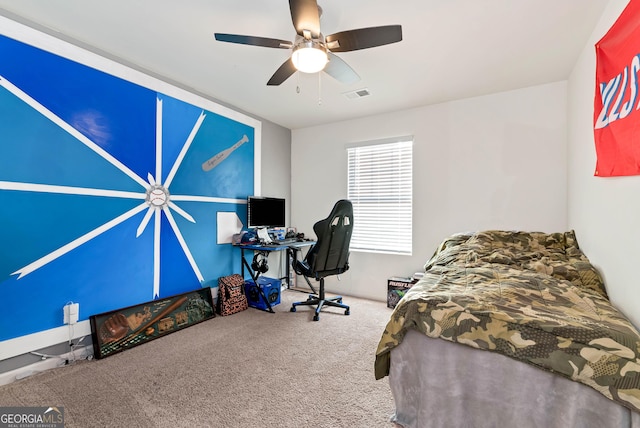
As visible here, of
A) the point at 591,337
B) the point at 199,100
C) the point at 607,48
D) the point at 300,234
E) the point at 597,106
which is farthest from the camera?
the point at 300,234

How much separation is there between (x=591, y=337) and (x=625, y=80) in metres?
1.34

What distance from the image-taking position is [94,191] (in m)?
2.37

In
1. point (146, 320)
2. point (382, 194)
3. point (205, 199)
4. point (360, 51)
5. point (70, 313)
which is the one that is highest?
point (360, 51)

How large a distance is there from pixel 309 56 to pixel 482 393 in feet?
6.68

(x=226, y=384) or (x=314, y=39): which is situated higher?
(x=314, y=39)

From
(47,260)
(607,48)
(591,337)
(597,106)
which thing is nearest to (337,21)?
(607,48)

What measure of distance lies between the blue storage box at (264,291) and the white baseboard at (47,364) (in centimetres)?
158

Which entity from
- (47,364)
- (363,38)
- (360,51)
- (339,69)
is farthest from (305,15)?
(47,364)

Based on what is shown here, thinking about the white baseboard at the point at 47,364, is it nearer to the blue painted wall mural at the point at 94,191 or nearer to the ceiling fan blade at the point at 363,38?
the blue painted wall mural at the point at 94,191

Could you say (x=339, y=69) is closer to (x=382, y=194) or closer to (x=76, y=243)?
(x=382, y=194)

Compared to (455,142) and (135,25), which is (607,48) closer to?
(455,142)

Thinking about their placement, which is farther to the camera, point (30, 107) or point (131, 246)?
point (131, 246)

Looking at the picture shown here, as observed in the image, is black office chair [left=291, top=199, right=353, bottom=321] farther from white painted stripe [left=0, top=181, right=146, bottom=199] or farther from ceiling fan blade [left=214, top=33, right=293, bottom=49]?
white painted stripe [left=0, top=181, right=146, bottom=199]

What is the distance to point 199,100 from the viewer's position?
321 centimetres
